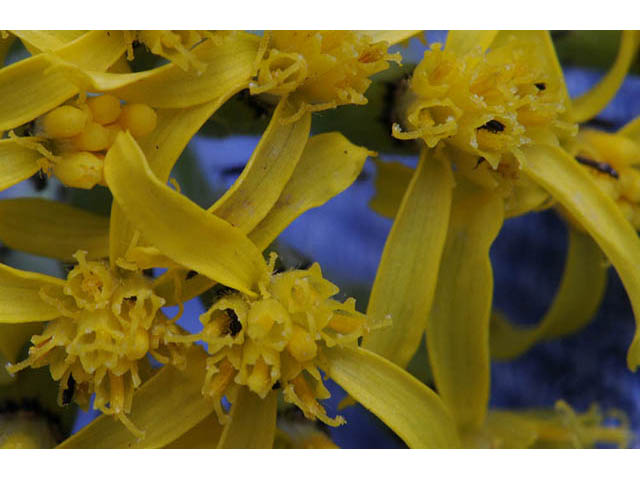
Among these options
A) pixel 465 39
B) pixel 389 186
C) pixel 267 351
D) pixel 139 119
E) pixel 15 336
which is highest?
pixel 465 39

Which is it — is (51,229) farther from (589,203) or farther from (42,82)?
(589,203)

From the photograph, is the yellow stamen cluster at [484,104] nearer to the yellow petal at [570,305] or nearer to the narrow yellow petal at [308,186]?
the narrow yellow petal at [308,186]

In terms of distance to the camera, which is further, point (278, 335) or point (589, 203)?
point (589, 203)

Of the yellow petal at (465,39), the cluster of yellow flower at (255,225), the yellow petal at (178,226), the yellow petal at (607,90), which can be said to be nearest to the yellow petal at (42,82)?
the cluster of yellow flower at (255,225)

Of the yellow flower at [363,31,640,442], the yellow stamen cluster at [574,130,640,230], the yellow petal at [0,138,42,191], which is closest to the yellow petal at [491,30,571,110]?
the yellow flower at [363,31,640,442]

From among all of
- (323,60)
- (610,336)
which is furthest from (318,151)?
(610,336)

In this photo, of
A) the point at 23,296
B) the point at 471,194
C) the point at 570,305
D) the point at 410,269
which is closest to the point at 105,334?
the point at 23,296
